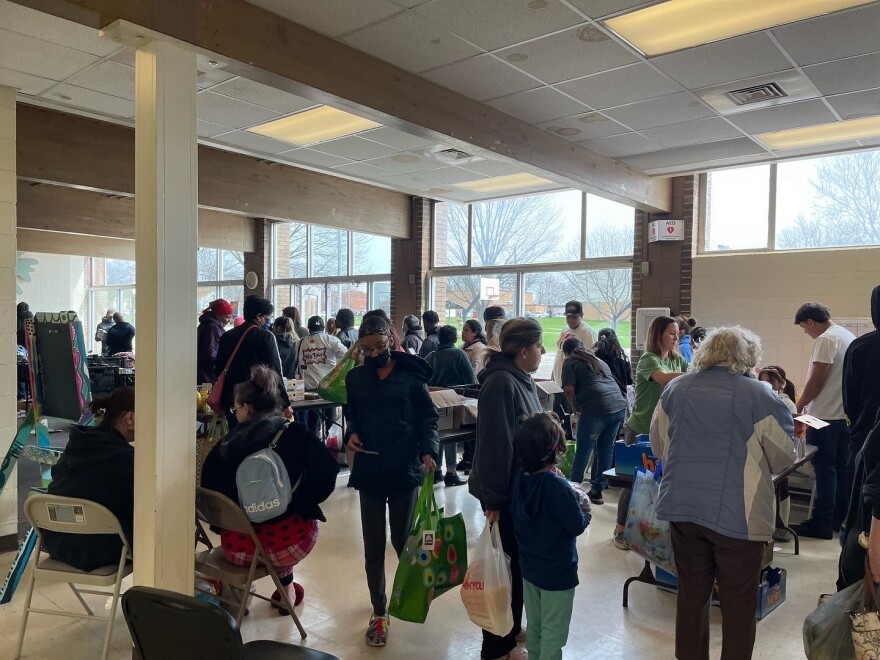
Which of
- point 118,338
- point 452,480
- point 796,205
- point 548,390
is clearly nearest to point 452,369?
point 548,390

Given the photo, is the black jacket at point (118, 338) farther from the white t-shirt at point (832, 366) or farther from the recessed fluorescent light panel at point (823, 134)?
the white t-shirt at point (832, 366)

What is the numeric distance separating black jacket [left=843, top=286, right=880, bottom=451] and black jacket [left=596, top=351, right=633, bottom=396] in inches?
78.2

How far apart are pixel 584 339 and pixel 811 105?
2.77 metres

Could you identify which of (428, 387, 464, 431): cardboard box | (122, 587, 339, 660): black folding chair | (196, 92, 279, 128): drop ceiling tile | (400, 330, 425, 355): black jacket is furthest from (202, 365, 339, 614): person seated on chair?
(400, 330, 425, 355): black jacket

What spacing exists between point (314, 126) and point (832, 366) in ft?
14.4

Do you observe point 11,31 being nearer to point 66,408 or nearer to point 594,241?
point 66,408

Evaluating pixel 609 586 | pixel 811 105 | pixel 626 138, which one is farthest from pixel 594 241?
pixel 609 586

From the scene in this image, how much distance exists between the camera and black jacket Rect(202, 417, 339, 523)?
271cm

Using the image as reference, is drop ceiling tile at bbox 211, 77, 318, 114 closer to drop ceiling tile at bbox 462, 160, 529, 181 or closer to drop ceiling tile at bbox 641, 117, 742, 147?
drop ceiling tile at bbox 462, 160, 529, 181

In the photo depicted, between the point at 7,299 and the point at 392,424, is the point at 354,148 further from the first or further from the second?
the point at 392,424

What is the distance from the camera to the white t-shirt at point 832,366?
4324 millimetres

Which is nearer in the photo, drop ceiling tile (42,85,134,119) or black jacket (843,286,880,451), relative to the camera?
black jacket (843,286,880,451)

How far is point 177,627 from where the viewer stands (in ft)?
4.67

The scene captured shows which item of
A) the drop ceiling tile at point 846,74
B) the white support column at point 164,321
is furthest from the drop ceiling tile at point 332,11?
the drop ceiling tile at point 846,74
